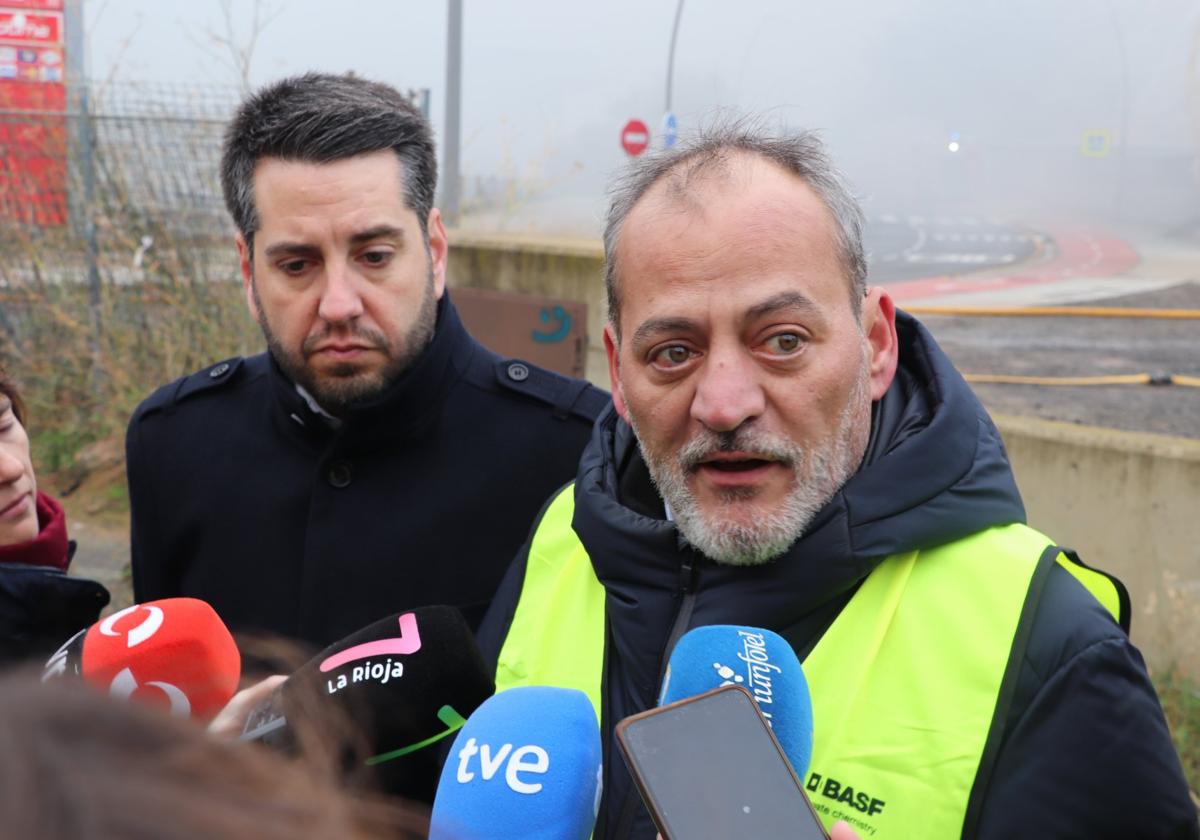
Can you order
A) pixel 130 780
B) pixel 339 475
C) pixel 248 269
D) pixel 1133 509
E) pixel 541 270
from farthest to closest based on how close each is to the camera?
1. pixel 541 270
2. pixel 1133 509
3. pixel 248 269
4. pixel 339 475
5. pixel 130 780

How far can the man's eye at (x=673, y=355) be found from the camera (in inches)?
68.6

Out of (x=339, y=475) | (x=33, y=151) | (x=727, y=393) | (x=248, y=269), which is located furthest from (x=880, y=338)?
(x=33, y=151)

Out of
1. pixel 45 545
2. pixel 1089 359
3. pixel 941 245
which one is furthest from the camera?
pixel 941 245

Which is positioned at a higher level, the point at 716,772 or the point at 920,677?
the point at 716,772

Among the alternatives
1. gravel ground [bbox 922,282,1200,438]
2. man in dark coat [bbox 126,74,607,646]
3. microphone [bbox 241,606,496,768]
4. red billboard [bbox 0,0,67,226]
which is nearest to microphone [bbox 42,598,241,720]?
microphone [bbox 241,606,496,768]

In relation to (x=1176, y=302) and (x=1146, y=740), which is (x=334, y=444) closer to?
(x=1146, y=740)

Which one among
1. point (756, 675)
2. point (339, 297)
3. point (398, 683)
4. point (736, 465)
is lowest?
point (398, 683)

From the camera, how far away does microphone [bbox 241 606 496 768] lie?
1406 mm

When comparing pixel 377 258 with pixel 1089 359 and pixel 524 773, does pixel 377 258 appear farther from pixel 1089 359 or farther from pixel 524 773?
pixel 1089 359

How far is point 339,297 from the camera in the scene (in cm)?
233

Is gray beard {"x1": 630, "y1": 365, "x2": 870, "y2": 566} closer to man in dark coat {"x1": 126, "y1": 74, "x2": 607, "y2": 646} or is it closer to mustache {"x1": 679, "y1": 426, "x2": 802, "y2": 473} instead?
mustache {"x1": 679, "y1": 426, "x2": 802, "y2": 473}

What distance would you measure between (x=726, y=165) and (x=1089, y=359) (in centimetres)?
891

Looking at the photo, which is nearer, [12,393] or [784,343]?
[784,343]

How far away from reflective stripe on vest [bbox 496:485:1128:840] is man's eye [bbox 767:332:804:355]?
33cm
